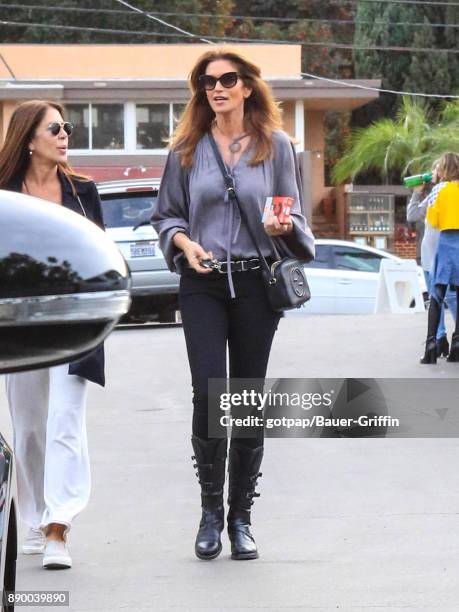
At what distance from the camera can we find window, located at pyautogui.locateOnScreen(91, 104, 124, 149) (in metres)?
38.6

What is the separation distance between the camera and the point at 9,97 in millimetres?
37125

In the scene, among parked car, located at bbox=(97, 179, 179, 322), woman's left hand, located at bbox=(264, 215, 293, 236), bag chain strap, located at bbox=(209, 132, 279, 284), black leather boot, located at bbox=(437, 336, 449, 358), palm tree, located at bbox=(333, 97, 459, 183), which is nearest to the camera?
woman's left hand, located at bbox=(264, 215, 293, 236)

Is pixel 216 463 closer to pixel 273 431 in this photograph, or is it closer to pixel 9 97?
pixel 273 431

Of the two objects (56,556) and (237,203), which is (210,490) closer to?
(56,556)

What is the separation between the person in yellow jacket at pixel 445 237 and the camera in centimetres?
1235

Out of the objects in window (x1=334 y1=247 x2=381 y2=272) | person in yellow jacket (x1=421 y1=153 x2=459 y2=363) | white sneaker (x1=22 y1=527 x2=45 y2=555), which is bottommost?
window (x1=334 y1=247 x2=381 y2=272)

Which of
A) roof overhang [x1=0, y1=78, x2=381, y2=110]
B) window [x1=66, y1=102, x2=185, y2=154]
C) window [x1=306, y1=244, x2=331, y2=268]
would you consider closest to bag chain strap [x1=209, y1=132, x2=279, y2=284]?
window [x1=306, y1=244, x2=331, y2=268]

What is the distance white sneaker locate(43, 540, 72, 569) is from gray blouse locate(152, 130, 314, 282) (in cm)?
115

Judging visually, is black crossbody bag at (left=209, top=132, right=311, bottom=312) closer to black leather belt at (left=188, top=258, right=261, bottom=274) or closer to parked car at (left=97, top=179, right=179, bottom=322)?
black leather belt at (left=188, top=258, right=261, bottom=274)

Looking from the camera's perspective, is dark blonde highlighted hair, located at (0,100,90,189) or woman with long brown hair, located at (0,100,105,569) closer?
woman with long brown hair, located at (0,100,105,569)

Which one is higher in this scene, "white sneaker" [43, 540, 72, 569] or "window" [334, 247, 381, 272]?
"white sneaker" [43, 540, 72, 569]

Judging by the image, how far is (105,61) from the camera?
3938 cm

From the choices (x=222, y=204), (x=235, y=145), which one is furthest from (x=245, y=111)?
(x=222, y=204)

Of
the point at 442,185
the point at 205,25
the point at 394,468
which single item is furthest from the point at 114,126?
the point at 394,468
